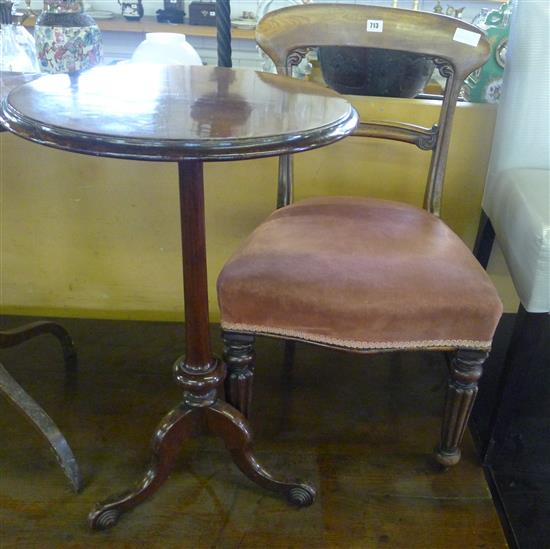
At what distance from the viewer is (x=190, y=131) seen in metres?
0.73

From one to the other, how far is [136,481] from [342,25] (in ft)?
3.34

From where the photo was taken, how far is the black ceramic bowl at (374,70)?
1.30 meters

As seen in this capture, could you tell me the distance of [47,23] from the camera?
4.00ft

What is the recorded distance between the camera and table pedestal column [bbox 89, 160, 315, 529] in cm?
103

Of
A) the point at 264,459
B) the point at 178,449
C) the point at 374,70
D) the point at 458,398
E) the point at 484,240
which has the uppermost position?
the point at 374,70

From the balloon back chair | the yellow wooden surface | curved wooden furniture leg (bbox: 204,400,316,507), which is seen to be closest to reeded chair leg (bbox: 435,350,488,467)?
the balloon back chair

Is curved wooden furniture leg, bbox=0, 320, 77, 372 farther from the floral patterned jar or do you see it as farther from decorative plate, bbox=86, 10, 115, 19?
decorative plate, bbox=86, 10, 115, 19

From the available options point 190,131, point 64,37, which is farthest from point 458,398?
point 64,37

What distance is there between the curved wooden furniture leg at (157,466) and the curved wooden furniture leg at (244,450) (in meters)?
0.04

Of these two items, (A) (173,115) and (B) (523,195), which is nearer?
(A) (173,115)

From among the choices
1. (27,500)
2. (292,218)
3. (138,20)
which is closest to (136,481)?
(27,500)

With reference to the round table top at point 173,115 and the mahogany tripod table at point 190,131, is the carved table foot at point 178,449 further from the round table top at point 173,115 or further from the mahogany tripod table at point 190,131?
the round table top at point 173,115

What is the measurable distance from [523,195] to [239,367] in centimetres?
64

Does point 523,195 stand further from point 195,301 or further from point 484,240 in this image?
point 195,301
